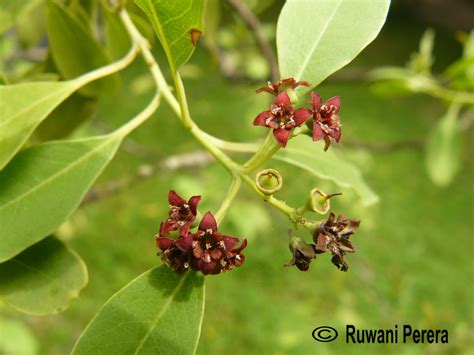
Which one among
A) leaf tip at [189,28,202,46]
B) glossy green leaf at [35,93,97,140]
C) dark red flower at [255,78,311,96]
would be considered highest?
glossy green leaf at [35,93,97,140]

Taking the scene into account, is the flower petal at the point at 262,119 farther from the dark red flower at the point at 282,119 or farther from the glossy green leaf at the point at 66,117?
the glossy green leaf at the point at 66,117

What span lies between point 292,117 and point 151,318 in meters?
0.32

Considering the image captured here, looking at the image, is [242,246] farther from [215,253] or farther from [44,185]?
[44,185]

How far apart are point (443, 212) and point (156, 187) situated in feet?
8.02

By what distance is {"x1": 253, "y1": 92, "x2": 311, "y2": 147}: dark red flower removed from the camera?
719 millimetres

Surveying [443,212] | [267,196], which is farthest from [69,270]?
[443,212]

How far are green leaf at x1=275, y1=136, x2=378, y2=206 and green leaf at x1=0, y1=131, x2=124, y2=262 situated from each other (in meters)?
0.28

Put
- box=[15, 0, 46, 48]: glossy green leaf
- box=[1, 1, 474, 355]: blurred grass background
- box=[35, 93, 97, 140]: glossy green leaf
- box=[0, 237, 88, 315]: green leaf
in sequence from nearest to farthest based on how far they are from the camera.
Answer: box=[0, 237, 88, 315]: green leaf
box=[35, 93, 97, 140]: glossy green leaf
box=[15, 0, 46, 48]: glossy green leaf
box=[1, 1, 474, 355]: blurred grass background

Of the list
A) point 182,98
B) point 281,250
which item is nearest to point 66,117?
point 182,98

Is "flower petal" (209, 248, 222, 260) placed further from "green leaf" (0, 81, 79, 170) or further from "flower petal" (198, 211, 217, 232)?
"green leaf" (0, 81, 79, 170)

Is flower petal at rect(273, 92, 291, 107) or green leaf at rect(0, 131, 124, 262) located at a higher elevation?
flower petal at rect(273, 92, 291, 107)

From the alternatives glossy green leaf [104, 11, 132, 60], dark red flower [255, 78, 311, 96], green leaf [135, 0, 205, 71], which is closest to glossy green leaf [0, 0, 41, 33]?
glossy green leaf [104, 11, 132, 60]

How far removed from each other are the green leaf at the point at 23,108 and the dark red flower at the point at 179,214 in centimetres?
22


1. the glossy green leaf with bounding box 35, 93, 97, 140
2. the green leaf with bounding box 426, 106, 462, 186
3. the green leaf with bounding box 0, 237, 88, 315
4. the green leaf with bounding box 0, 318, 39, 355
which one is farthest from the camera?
the green leaf with bounding box 426, 106, 462, 186
